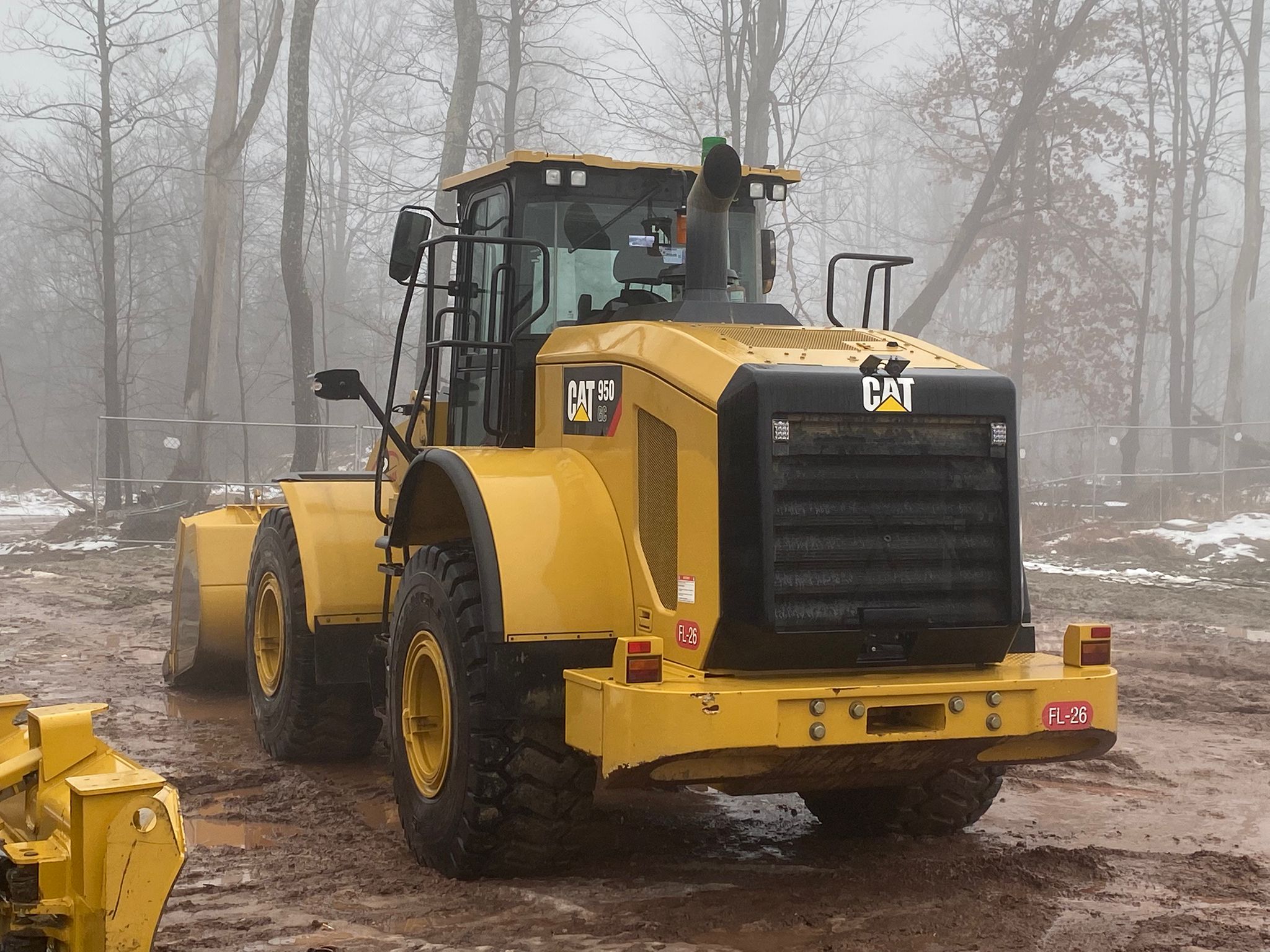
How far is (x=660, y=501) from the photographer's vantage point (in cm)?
546

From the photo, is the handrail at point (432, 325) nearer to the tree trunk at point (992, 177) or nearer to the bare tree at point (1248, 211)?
the tree trunk at point (992, 177)

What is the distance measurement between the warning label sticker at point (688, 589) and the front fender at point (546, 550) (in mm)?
299

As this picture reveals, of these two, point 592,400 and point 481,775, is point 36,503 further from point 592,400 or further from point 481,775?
point 481,775

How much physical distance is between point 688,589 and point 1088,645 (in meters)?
1.54

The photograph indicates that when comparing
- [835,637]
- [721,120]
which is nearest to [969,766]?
[835,637]

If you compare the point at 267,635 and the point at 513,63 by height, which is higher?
the point at 513,63

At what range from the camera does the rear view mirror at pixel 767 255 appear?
7.18m

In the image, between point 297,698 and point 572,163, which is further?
point 297,698

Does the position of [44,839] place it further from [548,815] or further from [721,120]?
[721,120]

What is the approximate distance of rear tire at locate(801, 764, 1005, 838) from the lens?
6.32m

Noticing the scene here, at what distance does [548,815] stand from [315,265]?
48246mm

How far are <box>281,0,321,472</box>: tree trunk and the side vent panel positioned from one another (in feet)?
57.3

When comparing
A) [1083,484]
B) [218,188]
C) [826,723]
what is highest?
[218,188]

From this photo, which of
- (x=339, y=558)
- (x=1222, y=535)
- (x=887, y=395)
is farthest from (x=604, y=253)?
(x=1222, y=535)
